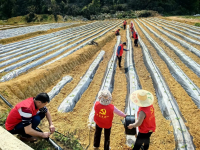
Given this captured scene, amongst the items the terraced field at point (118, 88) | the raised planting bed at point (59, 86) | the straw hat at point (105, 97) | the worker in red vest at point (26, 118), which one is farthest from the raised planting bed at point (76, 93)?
the straw hat at point (105, 97)

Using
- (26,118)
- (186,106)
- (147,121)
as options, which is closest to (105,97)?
(147,121)

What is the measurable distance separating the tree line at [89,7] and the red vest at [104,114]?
42.4 metres

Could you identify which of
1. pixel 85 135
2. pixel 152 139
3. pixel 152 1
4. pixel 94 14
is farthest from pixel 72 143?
pixel 152 1

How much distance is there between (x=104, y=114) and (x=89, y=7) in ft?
165

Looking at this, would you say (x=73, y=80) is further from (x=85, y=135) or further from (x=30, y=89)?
(x=85, y=135)

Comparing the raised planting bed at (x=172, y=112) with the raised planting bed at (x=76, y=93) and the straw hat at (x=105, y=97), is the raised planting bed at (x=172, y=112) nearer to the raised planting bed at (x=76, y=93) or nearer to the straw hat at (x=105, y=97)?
the straw hat at (x=105, y=97)

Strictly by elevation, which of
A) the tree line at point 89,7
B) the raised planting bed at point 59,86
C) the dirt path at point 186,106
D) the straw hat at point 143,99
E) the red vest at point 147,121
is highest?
the tree line at point 89,7

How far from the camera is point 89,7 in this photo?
157 feet

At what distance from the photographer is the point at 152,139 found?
148 inches

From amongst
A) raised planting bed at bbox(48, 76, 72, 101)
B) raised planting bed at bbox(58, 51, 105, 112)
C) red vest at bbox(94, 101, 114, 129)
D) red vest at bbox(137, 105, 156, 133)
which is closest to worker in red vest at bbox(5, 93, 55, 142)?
red vest at bbox(94, 101, 114, 129)

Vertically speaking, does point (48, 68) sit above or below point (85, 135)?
above

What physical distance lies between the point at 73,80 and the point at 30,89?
1.99 meters

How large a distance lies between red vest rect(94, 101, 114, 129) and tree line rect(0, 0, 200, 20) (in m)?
42.4

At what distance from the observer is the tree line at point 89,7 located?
1660 inches
